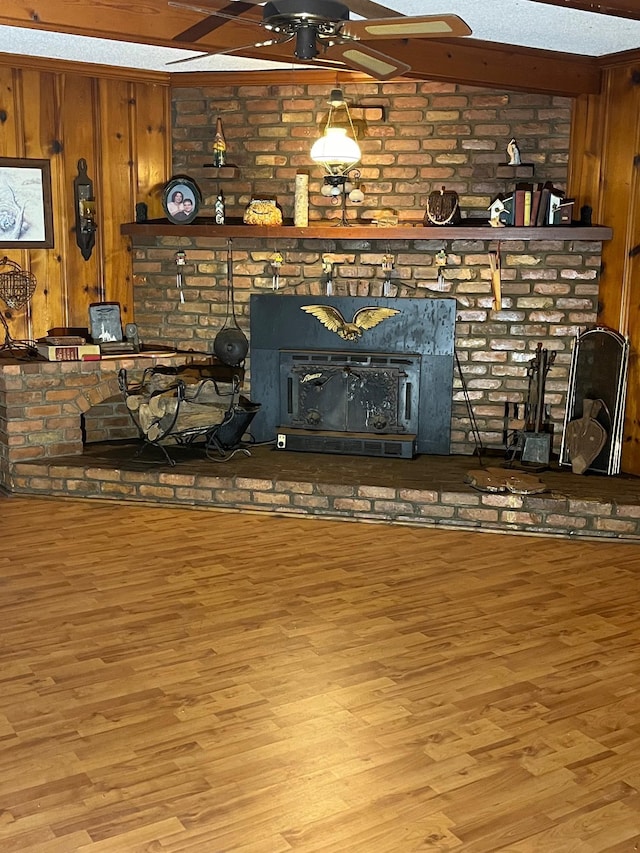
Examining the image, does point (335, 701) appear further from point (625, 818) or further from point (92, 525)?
point (92, 525)

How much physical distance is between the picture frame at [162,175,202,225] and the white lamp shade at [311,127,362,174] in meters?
0.95

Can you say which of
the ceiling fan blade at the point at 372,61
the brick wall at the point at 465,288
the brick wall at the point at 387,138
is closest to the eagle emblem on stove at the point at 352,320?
the brick wall at the point at 465,288

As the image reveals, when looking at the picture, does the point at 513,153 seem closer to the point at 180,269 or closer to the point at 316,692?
the point at 180,269

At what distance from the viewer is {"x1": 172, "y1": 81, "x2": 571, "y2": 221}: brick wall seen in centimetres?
522

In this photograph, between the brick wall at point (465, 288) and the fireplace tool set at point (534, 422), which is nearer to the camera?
the fireplace tool set at point (534, 422)

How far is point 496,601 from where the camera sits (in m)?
3.75

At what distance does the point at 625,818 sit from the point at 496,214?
3553 mm

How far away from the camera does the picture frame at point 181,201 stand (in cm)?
556

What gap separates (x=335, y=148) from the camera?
4.92m

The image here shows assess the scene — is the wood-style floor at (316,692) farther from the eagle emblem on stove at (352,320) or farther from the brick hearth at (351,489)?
the eagle emblem on stove at (352,320)

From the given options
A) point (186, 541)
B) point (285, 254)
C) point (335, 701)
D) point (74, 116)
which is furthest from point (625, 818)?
point (74, 116)

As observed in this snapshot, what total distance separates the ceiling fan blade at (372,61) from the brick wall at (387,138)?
2.05m

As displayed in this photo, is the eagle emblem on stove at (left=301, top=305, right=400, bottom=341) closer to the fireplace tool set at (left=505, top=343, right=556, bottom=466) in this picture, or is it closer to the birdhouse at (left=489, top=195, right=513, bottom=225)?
the birdhouse at (left=489, top=195, right=513, bottom=225)

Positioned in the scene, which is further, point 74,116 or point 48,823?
point 74,116
